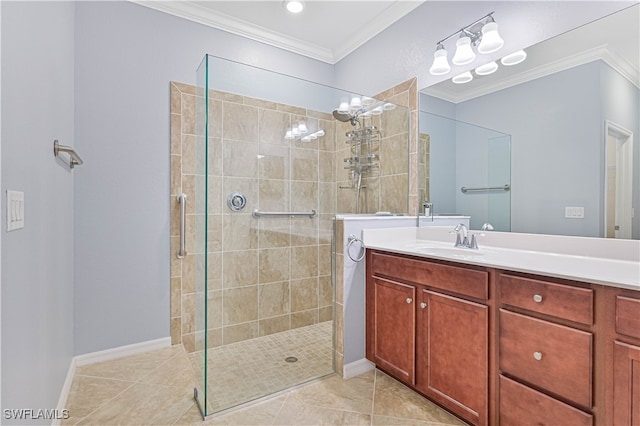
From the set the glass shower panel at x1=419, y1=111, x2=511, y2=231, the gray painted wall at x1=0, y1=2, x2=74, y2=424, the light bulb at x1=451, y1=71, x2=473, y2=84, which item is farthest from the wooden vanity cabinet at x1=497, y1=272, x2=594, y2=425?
the gray painted wall at x1=0, y1=2, x2=74, y2=424

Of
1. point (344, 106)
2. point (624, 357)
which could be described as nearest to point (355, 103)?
point (344, 106)

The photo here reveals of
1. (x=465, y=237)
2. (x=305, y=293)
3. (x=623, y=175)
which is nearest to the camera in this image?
(x=623, y=175)

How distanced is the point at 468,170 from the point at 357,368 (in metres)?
1.57

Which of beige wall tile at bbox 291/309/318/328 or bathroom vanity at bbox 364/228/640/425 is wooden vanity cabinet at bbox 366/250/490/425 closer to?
bathroom vanity at bbox 364/228/640/425

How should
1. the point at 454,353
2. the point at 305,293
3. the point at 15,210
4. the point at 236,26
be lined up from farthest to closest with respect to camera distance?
the point at 236,26 → the point at 305,293 → the point at 454,353 → the point at 15,210

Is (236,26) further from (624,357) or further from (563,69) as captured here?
(624,357)

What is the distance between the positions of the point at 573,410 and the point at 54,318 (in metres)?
2.34

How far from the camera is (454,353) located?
1573mm

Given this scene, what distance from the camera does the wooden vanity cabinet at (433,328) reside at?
147 cm

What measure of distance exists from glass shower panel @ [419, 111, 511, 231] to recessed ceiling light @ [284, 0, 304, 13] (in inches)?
52.8

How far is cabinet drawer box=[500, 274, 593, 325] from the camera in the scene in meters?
1.13

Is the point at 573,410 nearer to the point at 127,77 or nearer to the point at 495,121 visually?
the point at 495,121

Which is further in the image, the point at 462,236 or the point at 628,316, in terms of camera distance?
the point at 462,236

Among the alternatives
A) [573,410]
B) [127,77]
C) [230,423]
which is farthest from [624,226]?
[127,77]
